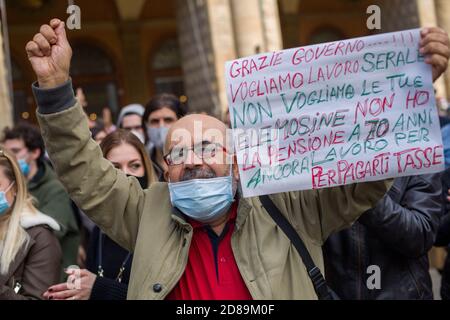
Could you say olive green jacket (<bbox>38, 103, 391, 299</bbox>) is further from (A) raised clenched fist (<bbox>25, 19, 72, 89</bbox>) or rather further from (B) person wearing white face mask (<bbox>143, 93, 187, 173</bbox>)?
(B) person wearing white face mask (<bbox>143, 93, 187, 173</bbox>)

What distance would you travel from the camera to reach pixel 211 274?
101 inches

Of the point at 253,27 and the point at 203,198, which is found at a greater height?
the point at 253,27

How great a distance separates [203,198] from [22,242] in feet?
4.65

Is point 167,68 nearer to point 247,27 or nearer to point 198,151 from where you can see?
point 247,27

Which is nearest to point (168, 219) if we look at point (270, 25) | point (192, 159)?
point (192, 159)

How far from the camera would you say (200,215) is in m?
2.70

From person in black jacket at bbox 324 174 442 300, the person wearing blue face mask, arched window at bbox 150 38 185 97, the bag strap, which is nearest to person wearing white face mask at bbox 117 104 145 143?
the person wearing blue face mask

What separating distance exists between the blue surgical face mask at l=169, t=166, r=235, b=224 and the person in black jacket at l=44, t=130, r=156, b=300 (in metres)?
0.61

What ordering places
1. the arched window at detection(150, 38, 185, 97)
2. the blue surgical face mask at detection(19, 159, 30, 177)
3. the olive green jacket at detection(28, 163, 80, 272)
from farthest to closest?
the arched window at detection(150, 38, 185, 97), the blue surgical face mask at detection(19, 159, 30, 177), the olive green jacket at detection(28, 163, 80, 272)

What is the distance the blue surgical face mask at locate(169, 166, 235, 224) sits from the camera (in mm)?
2666

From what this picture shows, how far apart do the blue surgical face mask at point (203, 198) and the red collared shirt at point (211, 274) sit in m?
0.08

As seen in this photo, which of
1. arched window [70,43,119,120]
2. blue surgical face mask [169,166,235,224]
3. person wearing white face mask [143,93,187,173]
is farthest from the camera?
arched window [70,43,119,120]

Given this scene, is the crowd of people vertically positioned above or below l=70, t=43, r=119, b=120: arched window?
below
